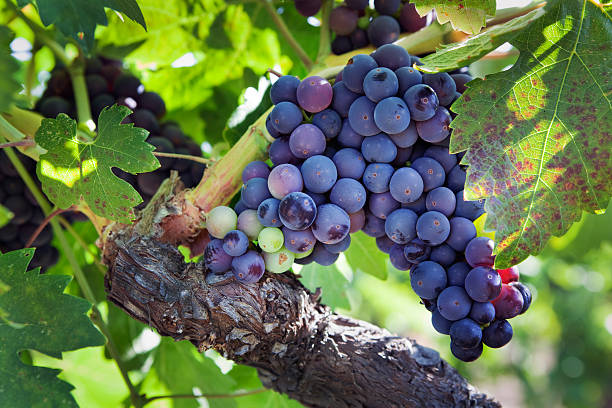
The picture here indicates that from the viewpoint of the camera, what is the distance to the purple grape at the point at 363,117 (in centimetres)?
68

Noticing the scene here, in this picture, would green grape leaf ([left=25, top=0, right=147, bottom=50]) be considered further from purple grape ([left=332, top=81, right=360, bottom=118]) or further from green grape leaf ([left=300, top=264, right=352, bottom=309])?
green grape leaf ([left=300, top=264, right=352, bottom=309])

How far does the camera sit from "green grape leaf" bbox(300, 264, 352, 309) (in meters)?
1.11

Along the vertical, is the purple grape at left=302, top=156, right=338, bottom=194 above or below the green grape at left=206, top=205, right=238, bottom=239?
above

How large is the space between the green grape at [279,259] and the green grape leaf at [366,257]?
13.3 inches

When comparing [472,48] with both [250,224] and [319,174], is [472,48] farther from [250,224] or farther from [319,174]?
[250,224]

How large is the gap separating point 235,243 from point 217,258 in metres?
0.04

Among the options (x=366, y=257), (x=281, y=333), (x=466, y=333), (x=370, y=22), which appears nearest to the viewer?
(x=466, y=333)

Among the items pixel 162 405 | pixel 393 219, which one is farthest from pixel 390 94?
pixel 162 405

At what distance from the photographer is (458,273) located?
665 mm

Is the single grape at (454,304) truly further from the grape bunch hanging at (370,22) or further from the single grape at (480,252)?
the grape bunch hanging at (370,22)

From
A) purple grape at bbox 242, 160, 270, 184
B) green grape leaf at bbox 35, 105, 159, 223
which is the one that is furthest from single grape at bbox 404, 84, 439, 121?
green grape leaf at bbox 35, 105, 159, 223

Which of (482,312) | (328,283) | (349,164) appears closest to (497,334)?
(482,312)

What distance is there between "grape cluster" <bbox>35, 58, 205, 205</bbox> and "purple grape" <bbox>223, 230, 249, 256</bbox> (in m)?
0.33

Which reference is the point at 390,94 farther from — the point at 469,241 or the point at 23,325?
the point at 23,325
